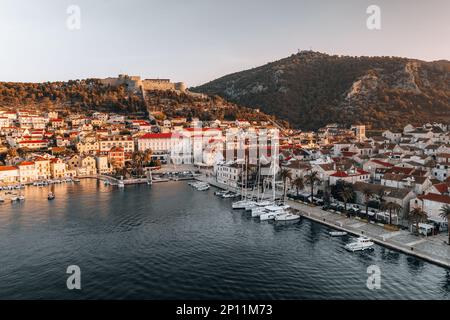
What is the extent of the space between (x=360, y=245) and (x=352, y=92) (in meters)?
82.4

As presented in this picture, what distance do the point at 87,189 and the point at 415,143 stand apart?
44723 mm

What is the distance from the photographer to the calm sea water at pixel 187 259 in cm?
1719

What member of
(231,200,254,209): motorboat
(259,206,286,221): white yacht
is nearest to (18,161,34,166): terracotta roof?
(231,200,254,209): motorboat

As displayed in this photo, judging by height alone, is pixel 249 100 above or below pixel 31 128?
above

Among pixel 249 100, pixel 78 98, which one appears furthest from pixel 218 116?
pixel 78 98

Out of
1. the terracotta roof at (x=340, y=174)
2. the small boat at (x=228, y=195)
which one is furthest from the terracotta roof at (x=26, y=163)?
the terracotta roof at (x=340, y=174)

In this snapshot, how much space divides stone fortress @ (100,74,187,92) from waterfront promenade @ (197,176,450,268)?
289 feet

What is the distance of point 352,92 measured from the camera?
9688 cm

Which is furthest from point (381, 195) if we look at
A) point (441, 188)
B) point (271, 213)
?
point (271, 213)

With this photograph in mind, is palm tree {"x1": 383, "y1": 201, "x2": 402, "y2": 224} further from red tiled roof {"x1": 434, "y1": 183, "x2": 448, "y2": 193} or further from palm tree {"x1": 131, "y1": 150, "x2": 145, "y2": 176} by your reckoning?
palm tree {"x1": 131, "y1": 150, "x2": 145, "y2": 176}

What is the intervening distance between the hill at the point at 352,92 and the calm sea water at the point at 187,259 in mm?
65967
